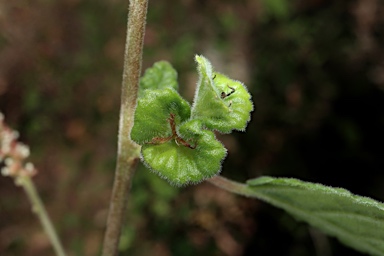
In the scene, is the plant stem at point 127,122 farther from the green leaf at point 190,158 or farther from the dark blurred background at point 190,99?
the dark blurred background at point 190,99

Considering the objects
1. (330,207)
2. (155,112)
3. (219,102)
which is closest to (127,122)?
(155,112)

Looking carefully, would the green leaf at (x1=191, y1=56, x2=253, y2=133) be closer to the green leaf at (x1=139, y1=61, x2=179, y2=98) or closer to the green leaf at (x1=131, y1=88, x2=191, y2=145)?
the green leaf at (x1=131, y1=88, x2=191, y2=145)

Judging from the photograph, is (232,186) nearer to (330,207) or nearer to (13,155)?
(330,207)

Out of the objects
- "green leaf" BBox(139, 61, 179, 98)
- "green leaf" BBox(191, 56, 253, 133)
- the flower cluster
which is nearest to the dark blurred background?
the flower cluster

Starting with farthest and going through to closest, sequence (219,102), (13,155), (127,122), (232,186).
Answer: (13,155)
(232,186)
(127,122)
(219,102)

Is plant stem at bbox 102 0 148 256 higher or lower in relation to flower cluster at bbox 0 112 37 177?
higher

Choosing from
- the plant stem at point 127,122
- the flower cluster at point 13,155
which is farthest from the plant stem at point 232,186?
the flower cluster at point 13,155
